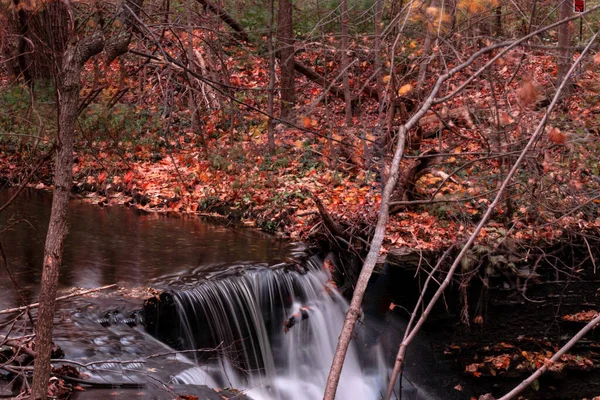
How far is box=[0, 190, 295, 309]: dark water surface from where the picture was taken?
7723mm

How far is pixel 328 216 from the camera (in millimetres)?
9023

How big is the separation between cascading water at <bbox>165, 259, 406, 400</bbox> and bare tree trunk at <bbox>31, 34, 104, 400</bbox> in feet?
13.3

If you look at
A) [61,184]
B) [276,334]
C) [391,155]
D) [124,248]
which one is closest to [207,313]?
[276,334]

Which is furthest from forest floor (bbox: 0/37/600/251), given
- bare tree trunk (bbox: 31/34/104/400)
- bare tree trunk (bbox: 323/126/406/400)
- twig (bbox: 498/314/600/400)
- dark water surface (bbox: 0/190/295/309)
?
twig (bbox: 498/314/600/400)

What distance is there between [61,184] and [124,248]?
Result: 6.61 meters

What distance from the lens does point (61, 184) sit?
8.83 ft

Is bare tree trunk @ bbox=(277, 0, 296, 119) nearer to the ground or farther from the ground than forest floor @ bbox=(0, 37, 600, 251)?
farther from the ground

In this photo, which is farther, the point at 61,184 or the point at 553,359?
the point at 61,184

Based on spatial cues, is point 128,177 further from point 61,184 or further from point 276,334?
point 61,184

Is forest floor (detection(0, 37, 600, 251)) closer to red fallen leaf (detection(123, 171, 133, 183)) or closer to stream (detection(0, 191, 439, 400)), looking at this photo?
red fallen leaf (detection(123, 171, 133, 183))

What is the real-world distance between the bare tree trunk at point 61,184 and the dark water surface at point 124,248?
4.25 m

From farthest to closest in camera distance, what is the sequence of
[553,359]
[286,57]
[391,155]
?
[286,57], [391,155], [553,359]

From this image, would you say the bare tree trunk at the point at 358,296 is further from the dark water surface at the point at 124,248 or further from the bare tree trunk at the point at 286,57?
the bare tree trunk at the point at 286,57

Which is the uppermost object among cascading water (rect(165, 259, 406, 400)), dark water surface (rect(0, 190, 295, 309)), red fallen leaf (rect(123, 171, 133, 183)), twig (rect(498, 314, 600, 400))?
twig (rect(498, 314, 600, 400))
